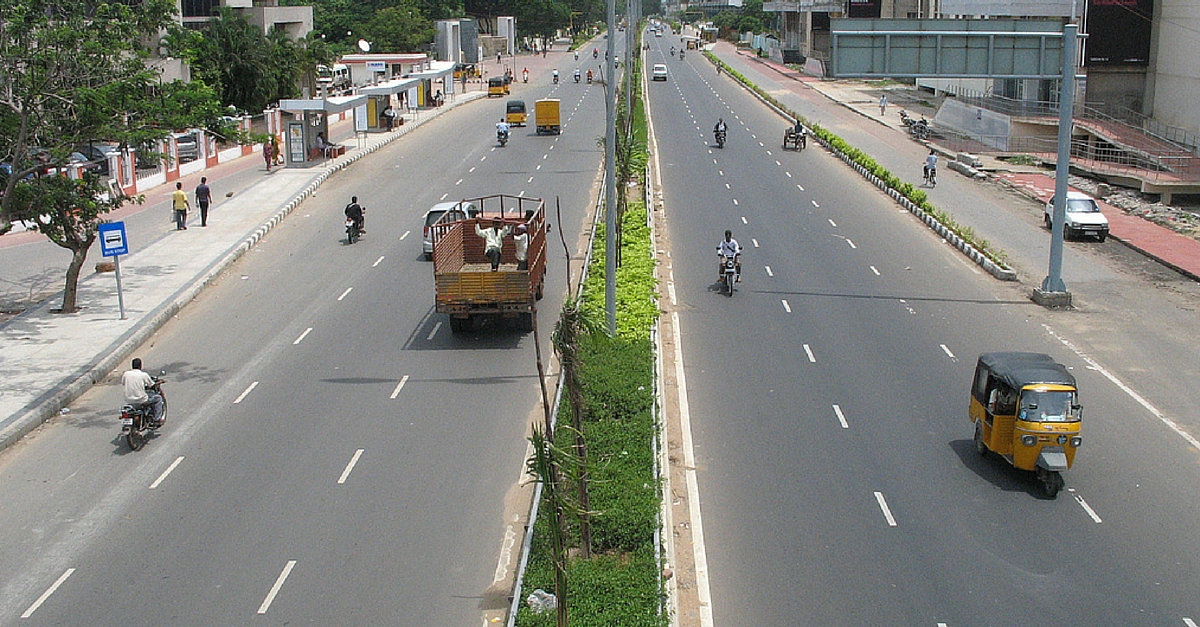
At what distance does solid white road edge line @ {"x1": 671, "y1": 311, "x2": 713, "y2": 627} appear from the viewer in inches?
A: 470

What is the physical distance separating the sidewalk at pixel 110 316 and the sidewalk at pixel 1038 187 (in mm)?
23255

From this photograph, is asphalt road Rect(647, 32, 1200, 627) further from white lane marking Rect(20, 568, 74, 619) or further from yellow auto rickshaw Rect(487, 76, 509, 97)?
yellow auto rickshaw Rect(487, 76, 509, 97)

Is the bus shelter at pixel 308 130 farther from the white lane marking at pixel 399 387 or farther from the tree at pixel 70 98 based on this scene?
the white lane marking at pixel 399 387

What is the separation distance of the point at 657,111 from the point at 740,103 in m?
7.40

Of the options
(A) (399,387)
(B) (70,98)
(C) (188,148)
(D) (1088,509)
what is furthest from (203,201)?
(D) (1088,509)

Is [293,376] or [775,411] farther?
[293,376]

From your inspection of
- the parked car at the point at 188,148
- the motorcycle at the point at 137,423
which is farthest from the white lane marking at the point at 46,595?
the parked car at the point at 188,148

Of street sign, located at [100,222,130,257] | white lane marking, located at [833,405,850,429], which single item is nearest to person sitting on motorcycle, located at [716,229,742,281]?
white lane marking, located at [833,405,850,429]

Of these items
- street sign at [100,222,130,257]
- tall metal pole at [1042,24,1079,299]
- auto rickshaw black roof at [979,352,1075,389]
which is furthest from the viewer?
tall metal pole at [1042,24,1079,299]

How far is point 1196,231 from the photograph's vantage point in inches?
1383

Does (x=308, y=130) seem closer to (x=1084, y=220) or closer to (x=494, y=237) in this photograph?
(x=494, y=237)

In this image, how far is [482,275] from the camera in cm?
2147

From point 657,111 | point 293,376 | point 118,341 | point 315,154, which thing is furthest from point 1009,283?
point 657,111

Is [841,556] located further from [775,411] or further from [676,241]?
[676,241]
